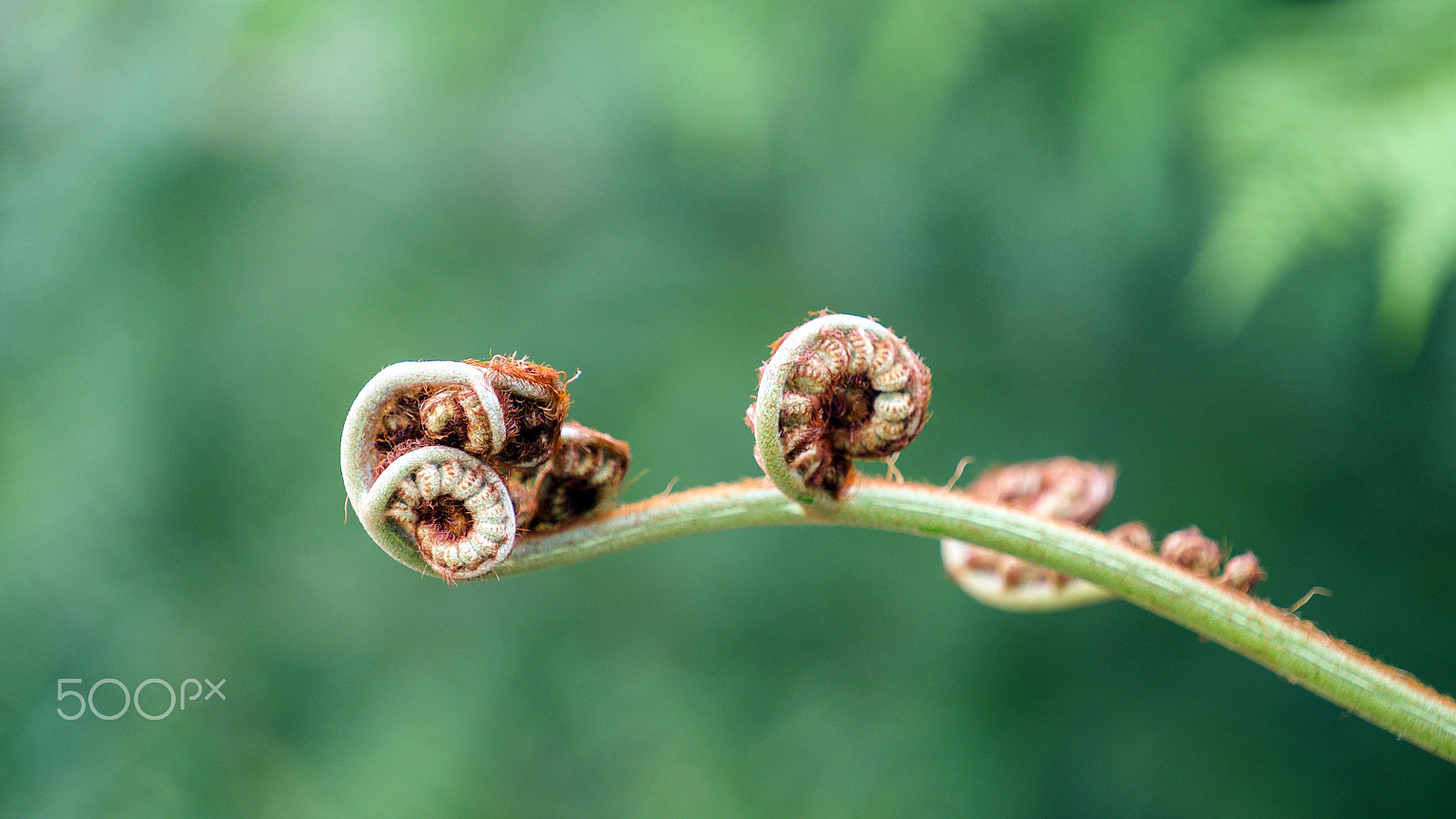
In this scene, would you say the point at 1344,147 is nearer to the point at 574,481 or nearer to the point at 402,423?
the point at 574,481

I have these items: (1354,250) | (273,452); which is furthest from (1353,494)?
(273,452)

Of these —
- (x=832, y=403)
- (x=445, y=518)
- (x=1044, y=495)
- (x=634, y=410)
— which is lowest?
(x=445, y=518)

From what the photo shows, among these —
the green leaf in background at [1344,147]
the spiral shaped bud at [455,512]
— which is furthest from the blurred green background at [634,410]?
the spiral shaped bud at [455,512]

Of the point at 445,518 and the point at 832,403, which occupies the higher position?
the point at 832,403

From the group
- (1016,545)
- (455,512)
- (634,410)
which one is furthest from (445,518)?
(634,410)

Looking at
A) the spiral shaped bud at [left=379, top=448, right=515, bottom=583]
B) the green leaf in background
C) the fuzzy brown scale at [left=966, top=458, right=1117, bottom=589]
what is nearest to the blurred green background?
the green leaf in background

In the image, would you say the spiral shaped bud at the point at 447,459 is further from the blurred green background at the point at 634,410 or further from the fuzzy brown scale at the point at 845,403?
the blurred green background at the point at 634,410

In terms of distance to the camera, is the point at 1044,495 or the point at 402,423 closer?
the point at 402,423

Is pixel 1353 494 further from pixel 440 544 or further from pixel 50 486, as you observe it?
pixel 50 486
